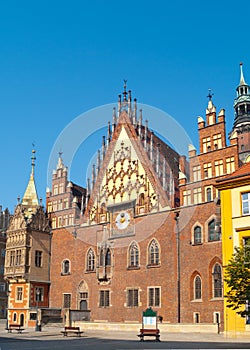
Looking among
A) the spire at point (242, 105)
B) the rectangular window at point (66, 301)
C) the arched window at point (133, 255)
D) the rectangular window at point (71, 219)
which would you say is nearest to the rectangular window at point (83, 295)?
the rectangular window at point (66, 301)

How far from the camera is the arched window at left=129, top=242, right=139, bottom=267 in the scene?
130ft

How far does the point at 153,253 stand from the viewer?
3838cm

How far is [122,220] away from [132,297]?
6778mm

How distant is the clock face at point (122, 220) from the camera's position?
4109 centimetres

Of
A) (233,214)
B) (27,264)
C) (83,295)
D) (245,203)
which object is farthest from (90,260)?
(245,203)

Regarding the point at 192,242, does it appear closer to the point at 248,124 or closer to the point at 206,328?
the point at 206,328

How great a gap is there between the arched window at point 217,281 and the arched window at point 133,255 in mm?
7601

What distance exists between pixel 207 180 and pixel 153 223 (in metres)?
6.00

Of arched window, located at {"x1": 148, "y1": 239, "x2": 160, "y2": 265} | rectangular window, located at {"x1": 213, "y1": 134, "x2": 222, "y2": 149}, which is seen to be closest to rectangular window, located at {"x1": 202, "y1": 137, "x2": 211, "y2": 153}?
rectangular window, located at {"x1": 213, "y1": 134, "x2": 222, "y2": 149}

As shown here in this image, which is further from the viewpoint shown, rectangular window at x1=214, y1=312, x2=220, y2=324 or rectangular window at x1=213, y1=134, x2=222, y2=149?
rectangular window at x1=213, y1=134, x2=222, y2=149

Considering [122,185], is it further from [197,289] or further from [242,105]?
[242,105]

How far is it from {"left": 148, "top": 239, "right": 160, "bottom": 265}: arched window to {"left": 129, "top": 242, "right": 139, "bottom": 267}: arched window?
1.49m

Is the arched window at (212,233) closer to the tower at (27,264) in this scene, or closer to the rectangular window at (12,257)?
the tower at (27,264)

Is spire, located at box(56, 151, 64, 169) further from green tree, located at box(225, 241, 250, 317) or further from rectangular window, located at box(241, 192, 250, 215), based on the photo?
green tree, located at box(225, 241, 250, 317)
